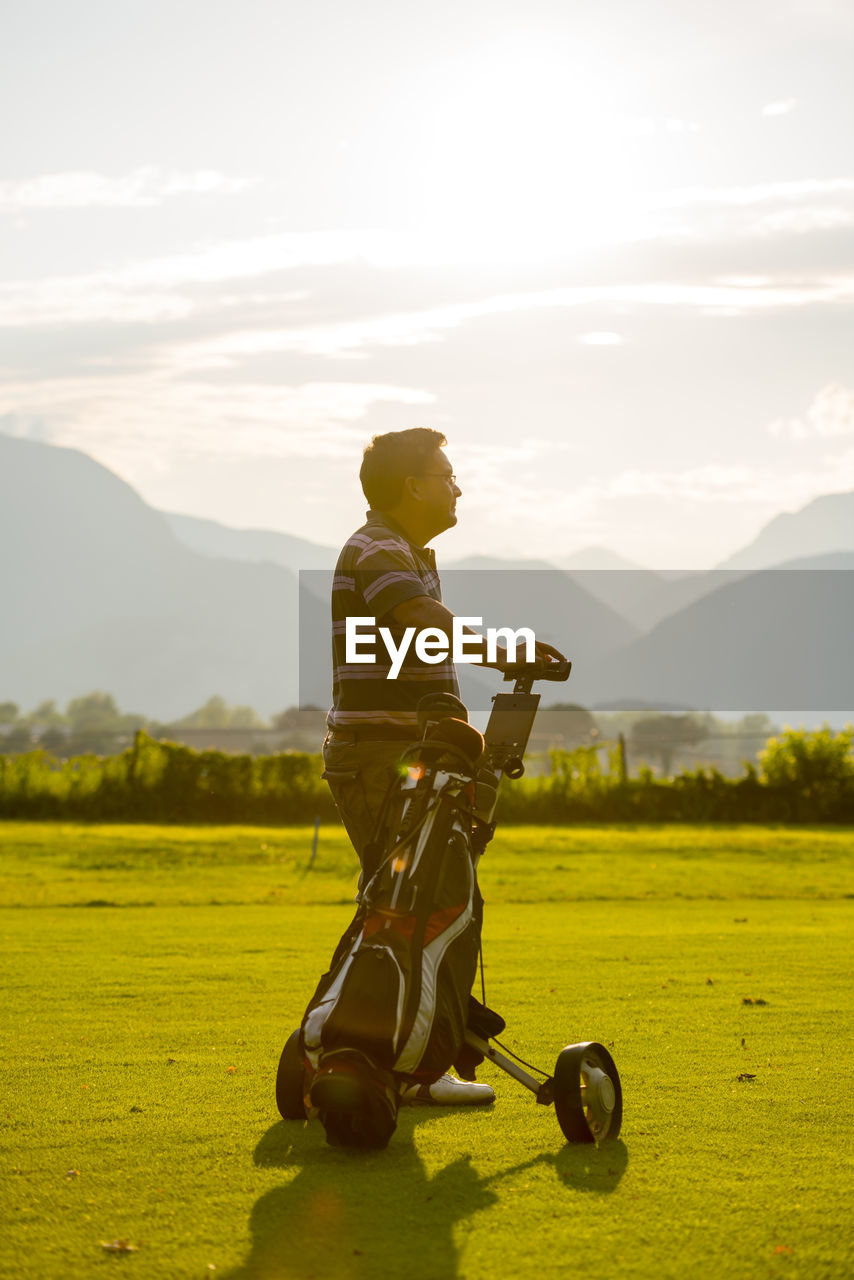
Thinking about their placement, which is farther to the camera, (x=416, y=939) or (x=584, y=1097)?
(x=584, y=1097)

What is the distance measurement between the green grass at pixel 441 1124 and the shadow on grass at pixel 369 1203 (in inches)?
0.5

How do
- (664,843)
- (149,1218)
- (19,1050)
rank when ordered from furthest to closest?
(664,843) → (19,1050) → (149,1218)

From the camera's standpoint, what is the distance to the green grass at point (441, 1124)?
4.23 meters

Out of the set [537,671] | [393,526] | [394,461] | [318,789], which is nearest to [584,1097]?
[537,671]

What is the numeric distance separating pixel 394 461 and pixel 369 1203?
2.78 metres

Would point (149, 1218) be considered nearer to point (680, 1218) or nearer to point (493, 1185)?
point (493, 1185)

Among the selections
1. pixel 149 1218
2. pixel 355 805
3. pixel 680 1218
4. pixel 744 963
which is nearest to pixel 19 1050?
pixel 355 805

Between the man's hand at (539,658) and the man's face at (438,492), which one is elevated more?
the man's face at (438,492)

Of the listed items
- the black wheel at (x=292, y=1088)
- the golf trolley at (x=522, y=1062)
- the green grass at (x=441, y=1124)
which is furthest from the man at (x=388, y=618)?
the green grass at (x=441, y=1124)

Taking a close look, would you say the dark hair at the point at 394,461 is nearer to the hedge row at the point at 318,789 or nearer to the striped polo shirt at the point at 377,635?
the striped polo shirt at the point at 377,635

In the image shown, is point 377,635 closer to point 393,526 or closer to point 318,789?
point 393,526

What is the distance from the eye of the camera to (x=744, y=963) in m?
11.0

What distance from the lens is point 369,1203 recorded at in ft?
15.1

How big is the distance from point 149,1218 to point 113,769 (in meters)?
24.5
